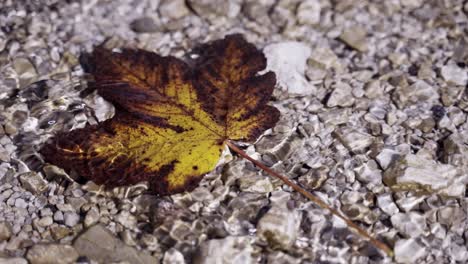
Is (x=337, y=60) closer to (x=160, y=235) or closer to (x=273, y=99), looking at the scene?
(x=273, y=99)

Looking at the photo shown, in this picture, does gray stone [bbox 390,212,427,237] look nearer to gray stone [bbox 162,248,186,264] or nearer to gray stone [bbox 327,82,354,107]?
gray stone [bbox 327,82,354,107]

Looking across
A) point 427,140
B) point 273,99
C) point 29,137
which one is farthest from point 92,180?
point 427,140

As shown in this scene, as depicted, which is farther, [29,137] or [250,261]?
[29,137]

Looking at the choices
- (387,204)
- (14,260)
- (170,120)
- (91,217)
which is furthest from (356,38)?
(14,260)

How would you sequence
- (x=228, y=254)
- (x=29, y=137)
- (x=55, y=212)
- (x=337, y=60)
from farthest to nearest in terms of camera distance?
(x=337, y=60) → (x=29, y=137) → (x=55, y=212) → (x=228, y=254)

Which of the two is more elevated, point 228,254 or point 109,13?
point 109,13

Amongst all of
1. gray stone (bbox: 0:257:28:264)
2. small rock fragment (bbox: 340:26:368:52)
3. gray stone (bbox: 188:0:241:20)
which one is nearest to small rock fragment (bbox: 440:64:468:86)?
small rock fragment (bbox: 340:26:368:52)

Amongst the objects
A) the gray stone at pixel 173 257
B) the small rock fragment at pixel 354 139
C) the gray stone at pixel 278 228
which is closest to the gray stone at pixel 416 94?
the small rock fragment at pixel 354 139
